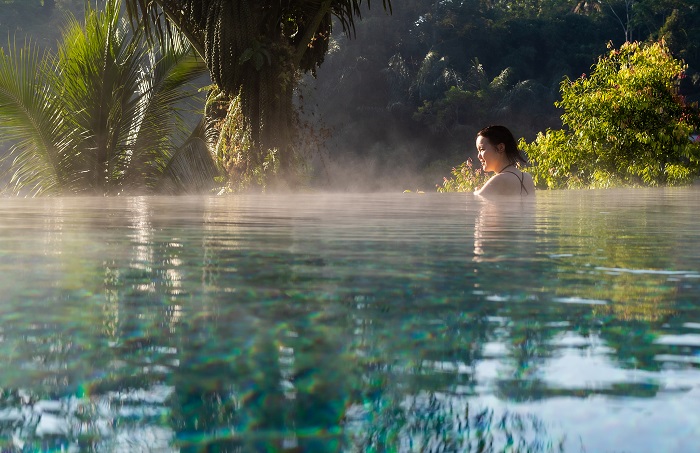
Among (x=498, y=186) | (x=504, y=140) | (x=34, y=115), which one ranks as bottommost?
(x=498, y=186)

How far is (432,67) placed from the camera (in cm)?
3966

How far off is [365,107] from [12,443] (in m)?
41.2

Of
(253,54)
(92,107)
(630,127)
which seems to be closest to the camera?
(253,54)

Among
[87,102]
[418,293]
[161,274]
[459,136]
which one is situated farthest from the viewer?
[459,136]

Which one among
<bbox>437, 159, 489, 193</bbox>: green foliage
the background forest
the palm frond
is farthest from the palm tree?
the background forest

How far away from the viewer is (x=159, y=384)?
3.15ft

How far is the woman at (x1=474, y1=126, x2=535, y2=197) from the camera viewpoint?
7.22 m

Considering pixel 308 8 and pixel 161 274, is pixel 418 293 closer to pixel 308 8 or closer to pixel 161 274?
pixel 161 274

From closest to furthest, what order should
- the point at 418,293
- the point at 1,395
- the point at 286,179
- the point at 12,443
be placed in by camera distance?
the point at 12,443, the point at 1,395, the point at 418,293, the point at 286,179

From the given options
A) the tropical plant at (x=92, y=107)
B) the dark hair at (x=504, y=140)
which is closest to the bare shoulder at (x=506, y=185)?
the dark hair at (x=504, y=140)

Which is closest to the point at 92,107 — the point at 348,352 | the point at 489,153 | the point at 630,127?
the point at 489,153

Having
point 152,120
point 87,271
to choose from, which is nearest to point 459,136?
point 152,120

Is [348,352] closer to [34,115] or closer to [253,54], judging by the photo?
[253,54]

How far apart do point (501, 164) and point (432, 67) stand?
3296 cm
